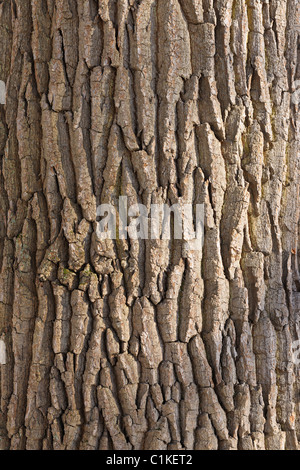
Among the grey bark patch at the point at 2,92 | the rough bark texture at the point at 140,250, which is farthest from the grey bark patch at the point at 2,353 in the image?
the grey bark patch at the point at 2,92

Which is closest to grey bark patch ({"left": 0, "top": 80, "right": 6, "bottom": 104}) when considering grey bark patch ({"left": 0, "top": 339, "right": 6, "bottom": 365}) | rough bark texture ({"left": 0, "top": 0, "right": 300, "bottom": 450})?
rough bark texture ({"left": 0, "top": 0, "right": 300, "bottom": 450})

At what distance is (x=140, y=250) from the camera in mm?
1819

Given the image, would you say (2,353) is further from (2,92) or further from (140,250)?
(2,92)

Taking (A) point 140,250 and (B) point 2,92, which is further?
(B) point 2,92

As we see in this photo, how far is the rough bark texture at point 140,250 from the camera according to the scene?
1783mm

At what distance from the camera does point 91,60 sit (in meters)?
1.83

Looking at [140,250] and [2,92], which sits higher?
[2,92]

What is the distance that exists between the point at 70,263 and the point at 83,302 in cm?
15

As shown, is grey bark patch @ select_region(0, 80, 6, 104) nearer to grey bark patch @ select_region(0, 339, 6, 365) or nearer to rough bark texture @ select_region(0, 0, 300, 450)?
rough bark texture @ select_region(0, 0, 300, 450)

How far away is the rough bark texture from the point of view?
1783mm

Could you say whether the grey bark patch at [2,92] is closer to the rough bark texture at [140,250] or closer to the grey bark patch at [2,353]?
the rough bark texture at [140,250]

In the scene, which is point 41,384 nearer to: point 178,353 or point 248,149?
point 178,353

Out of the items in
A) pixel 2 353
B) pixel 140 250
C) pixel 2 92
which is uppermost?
pixel 2 92

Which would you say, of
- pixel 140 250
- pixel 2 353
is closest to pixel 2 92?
pixel 140 250
